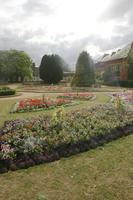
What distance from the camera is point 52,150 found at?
12.8 ft

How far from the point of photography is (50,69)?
4041 cm

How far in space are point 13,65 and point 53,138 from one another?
44416mm

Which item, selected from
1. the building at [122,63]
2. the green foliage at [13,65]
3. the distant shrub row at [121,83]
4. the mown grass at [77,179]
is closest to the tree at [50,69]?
the green foliage at [13,65]

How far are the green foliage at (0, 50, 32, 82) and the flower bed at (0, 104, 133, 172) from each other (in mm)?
41825

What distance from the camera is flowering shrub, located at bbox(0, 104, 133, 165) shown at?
3.81 meters

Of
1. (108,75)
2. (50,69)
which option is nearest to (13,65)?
(50,69)

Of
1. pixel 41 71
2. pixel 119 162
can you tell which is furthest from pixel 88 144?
pixel 41 71

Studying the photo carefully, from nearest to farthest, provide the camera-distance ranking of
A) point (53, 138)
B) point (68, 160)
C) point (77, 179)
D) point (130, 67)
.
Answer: point (77, 179) < point (68, 160) < point (53, 138) < point (130, 67)

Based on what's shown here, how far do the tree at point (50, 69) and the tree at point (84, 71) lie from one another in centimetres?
1361

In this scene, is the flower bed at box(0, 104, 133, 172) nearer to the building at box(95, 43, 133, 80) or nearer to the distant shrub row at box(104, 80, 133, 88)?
the distant shrub row at box(104, 80, 133, 88)

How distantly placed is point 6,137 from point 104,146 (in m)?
3.00

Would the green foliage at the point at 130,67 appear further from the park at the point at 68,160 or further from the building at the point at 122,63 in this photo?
the park at the point at 68,160

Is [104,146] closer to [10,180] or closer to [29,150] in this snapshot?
[29,150]

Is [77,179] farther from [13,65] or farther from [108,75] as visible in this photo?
[13,65]
